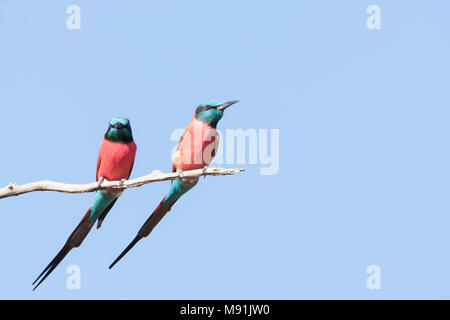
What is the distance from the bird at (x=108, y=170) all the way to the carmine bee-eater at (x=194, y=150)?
61 centimetres

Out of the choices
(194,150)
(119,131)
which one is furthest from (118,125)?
(194,150)

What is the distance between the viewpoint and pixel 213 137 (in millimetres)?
11727

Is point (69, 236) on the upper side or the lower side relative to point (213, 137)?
lower

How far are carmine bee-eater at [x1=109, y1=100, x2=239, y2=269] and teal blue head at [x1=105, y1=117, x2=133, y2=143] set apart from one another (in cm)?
75

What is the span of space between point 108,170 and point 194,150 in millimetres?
1244

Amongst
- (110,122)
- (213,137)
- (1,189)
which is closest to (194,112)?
(213,137)

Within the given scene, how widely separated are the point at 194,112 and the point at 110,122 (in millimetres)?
1271

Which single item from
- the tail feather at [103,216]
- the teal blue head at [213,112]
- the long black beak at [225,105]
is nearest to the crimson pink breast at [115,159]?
the tail feather at [103,216]

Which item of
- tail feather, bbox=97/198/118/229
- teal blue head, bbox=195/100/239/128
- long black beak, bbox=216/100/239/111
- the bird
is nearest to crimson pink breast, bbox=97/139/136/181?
the bird

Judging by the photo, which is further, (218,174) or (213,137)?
(213,137)

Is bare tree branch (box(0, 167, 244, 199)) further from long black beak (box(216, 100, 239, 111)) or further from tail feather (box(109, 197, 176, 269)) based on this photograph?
long black beak (box(216, 100, 239, 111))

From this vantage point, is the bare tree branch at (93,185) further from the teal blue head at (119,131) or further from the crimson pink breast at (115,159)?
the teal blue head at (119,131)

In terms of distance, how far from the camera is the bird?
11.5m
